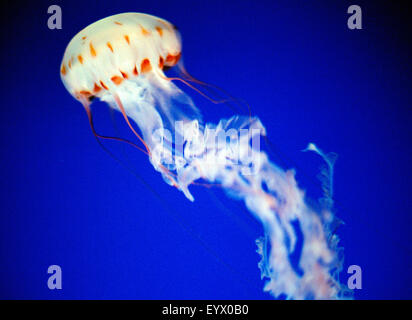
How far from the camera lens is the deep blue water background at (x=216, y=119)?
2.80 metres

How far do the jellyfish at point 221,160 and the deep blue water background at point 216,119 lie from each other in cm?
12

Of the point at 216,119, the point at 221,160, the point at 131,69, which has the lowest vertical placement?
the point at 221,160

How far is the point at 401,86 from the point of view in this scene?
2826mm

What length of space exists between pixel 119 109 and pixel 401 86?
2062mm

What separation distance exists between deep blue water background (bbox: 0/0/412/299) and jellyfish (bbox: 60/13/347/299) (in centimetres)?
12

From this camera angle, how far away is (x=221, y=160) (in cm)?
264

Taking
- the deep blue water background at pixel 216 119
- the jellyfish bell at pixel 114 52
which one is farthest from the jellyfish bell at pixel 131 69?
the deep blue water background at pixel 216 119

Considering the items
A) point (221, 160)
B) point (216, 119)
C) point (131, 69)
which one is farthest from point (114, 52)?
point (221, 160)

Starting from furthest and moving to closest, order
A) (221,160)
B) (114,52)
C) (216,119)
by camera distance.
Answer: (216,119) < (221,160) < (114,52)

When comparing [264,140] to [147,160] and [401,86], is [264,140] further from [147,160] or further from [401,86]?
[401,86]

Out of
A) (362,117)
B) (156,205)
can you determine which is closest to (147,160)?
(156,205)

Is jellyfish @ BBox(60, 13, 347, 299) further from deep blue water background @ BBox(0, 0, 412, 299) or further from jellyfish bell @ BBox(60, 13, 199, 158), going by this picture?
deep blue water background @ BBox(0, 0, 412, 299)

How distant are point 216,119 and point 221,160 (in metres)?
0.32

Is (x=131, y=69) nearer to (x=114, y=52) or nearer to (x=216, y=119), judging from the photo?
(x=114, y=52)
